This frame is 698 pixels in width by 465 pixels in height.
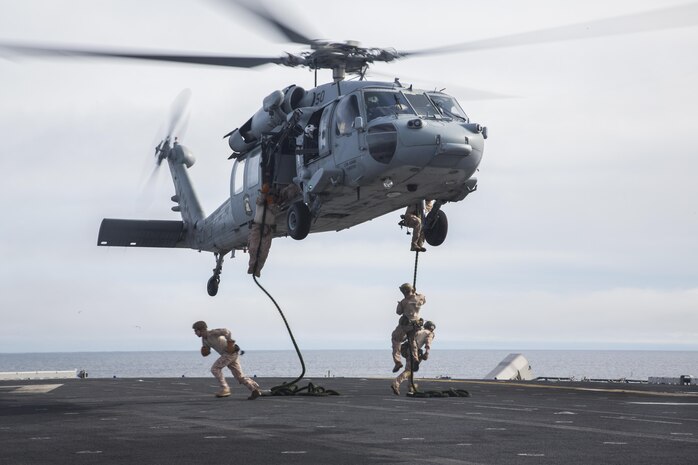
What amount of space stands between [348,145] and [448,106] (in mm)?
2681

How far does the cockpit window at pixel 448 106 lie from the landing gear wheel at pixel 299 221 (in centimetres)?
424

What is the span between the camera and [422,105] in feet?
74.4

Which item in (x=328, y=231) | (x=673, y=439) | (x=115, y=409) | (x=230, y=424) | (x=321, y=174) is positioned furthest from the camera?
(x=328, y=231)

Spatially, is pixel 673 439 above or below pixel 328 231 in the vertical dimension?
below

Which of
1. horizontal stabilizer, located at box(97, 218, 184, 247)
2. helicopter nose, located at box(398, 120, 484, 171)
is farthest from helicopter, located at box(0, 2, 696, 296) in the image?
horizontal stabilizer, located at box(97, 218, 184, 247)

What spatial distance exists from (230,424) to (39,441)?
136 inches

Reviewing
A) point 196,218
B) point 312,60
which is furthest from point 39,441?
point 196,218

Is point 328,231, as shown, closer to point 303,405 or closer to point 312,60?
point 312,60

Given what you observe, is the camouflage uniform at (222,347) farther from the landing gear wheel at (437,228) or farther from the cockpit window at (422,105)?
the cockpit window at (422,105)

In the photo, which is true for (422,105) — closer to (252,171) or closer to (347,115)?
(347,115)

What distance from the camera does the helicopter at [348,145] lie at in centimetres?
2155

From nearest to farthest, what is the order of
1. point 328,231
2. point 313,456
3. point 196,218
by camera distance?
point 313,456, point 328,231, point 196,218

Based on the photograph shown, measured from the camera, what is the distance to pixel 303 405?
66.8ft

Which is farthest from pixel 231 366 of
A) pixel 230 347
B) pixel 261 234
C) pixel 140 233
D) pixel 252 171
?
pixel 140 233
